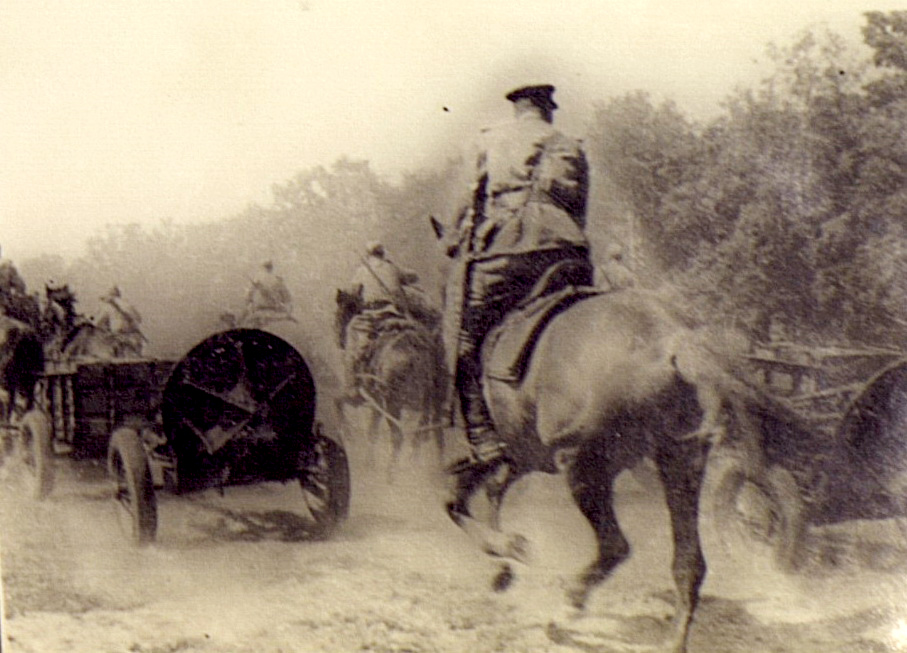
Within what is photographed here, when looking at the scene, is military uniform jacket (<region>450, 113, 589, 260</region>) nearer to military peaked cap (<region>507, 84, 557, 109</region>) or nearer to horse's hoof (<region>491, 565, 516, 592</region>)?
military peaked cap (<region>507, 84, 557, 109</region>)

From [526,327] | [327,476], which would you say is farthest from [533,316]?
[327,476]

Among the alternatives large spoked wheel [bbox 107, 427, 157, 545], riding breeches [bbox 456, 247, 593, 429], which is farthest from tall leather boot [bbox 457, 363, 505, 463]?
large spoked wheel [bbox 107, 427, 157, 545]

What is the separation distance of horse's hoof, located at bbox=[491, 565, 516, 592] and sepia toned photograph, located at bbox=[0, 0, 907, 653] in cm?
1

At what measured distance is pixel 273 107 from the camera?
3.66 m

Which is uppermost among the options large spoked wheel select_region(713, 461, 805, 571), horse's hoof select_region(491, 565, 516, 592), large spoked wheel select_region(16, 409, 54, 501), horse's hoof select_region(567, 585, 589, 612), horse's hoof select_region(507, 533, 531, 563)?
large spoked wheel select_region(16, 409, 54, 501)

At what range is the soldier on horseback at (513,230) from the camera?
359 cm

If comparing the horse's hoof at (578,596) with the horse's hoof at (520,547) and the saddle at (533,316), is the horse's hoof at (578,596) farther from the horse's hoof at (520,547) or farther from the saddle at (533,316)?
the saddle at (533,316)

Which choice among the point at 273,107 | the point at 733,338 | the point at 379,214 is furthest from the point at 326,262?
the point at 733,338

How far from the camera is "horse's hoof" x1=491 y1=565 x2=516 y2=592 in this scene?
365 centimetres

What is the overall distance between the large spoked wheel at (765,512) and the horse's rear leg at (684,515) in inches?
3.5

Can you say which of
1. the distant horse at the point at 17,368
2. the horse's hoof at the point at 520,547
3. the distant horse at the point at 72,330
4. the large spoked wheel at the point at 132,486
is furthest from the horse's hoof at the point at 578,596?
the distant horse at the point at 17,368

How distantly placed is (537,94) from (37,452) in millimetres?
2208

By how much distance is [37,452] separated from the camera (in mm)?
3740

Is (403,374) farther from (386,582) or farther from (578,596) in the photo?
(578,596)
